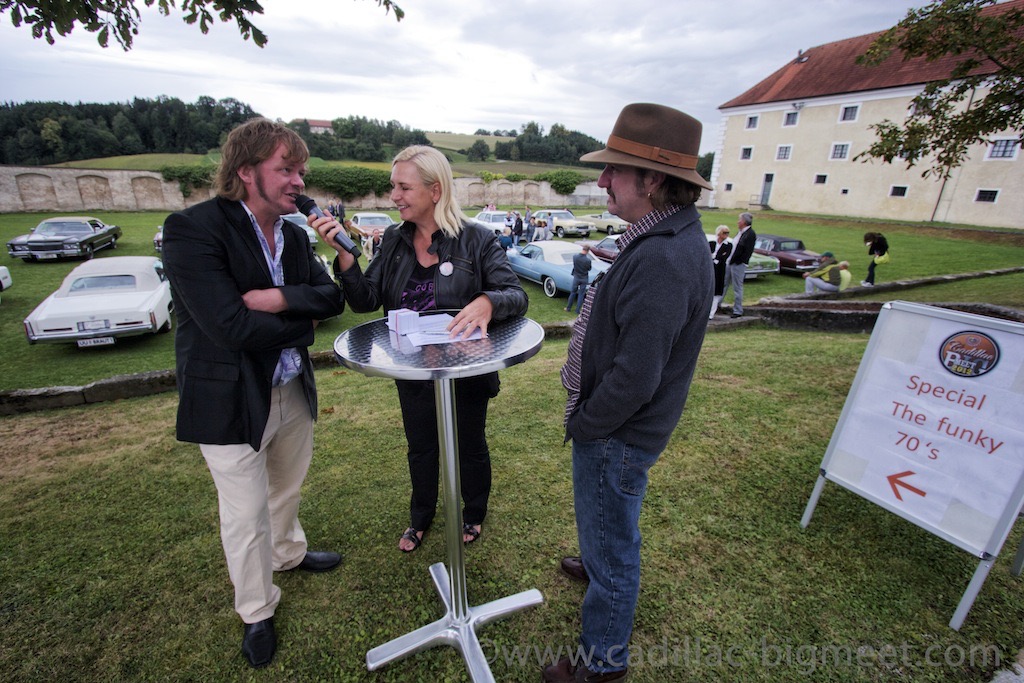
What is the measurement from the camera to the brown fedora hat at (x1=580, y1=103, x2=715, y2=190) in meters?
1.54

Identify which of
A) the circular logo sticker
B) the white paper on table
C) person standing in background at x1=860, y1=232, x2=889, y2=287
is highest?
the white paper on table

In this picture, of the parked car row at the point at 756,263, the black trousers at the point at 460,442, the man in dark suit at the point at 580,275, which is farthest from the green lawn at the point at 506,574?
the parked car row at the point at 756,263

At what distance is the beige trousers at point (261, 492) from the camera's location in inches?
74.5

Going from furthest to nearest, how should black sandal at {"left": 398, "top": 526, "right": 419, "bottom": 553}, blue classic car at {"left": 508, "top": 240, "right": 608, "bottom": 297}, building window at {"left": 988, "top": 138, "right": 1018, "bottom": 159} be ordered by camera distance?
building window at {"left": 988, "top": 138, "right": 1018, "bottom": 159} → blue classic car at {"left": 508, "top": 240, "right": 608, "bottom": 297} → black sandal at {"left": 398, "top": 526, "right": 419, "bottom": 553}

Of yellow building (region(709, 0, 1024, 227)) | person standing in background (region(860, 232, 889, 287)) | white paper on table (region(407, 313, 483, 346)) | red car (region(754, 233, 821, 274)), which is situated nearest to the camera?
white paper on table (region(407, 313, 483, 346))

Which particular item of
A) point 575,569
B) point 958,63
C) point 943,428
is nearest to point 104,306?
point 575,569

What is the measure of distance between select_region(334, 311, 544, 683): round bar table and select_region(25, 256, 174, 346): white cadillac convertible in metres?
7.25

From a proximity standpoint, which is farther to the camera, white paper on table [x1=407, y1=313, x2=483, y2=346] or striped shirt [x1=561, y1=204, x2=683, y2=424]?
white paper on table [x1=407, y1=313, x2=483, y2=346]

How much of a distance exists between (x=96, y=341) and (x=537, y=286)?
9999mm

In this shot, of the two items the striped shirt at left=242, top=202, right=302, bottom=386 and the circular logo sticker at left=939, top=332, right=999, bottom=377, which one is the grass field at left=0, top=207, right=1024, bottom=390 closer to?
the striped shirt at left=242, top=202, right=302, bottom=386

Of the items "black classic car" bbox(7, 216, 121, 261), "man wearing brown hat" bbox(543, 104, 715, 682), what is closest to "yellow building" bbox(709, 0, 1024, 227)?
"man wearing brown hat" bbox(543, 104, 715, 682)

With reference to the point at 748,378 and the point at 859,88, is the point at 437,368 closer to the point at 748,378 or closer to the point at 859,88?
the point at 748,378

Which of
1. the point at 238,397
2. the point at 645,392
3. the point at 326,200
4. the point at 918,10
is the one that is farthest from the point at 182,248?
the point at 326,200

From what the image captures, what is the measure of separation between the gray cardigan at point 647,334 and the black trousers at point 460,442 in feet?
2.69
